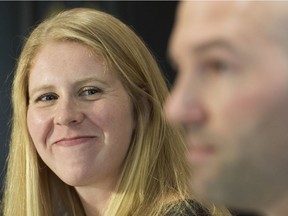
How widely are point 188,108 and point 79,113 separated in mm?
780

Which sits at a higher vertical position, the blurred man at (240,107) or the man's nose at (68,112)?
the blurred man at (240,107)

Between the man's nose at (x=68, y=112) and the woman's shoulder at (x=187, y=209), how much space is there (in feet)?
0.79

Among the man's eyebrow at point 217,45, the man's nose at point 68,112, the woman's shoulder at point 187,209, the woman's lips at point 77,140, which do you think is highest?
the man's eyebrow at point 217,45

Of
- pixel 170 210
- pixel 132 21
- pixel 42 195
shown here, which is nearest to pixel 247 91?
pixel 170 210

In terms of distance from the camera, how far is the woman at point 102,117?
1.19 metres

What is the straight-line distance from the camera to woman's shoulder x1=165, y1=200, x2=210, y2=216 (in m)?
1.15

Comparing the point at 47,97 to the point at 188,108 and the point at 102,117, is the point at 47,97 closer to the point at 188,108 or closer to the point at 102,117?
the point at 102,117

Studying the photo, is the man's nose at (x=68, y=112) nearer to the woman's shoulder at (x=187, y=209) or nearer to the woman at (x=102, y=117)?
the woman at (x=102, y=117)

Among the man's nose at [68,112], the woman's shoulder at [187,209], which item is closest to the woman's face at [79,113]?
the man's nose at [68,112]

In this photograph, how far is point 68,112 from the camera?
1.17 meters

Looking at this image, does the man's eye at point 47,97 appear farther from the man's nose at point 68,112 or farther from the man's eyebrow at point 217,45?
the man's eyebrow at point 217,45

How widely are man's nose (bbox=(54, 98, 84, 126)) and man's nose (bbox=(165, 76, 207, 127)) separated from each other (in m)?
0.76

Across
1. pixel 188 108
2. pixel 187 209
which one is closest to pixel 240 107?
pixel 188 108

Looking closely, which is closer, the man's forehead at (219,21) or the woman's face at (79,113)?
the man's forehead at (219,21)
